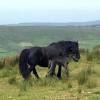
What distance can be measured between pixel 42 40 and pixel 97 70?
2371 centimetres

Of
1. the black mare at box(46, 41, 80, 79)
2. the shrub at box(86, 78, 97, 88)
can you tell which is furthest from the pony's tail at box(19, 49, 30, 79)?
the shrub at box(86, 78, 97, 88)

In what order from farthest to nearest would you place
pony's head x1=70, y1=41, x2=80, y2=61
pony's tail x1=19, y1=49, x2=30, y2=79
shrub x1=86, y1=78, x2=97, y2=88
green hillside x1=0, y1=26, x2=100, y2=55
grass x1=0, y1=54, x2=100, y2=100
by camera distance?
green hillside x1=0, y1=26, x2=100, y2=55 < pony's head x1=70, y1=41, x2=80, y2=61 < pony's tail x1=19, y1=49, x2=30, y2=79 < shrub x1=86, y1=78, x2=97, y2=88 < grass x1=0, y1=54, x2=100, y2=100

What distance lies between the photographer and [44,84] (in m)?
13.9

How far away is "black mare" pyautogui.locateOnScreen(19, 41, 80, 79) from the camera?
48.6 feet

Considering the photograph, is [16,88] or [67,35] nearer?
[16,88]

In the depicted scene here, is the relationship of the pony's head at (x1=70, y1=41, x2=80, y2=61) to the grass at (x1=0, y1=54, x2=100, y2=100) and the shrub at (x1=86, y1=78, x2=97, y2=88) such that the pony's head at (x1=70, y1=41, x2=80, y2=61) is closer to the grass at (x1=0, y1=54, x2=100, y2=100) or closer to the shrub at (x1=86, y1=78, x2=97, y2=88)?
the grass at (x1=0, y1=54, x2=100, y2=100)

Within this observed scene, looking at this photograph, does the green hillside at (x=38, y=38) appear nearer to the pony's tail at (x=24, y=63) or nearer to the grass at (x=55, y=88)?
the grass at (x=55, y=88)

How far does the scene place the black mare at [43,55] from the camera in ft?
48.6

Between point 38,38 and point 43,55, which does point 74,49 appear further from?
point 38,38

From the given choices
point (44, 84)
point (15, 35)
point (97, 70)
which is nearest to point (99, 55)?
point (97, 70)

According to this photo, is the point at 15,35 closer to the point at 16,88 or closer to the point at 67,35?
the point at 67,35

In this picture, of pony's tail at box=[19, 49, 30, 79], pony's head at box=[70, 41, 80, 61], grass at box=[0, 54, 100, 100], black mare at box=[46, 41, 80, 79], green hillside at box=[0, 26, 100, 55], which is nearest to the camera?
grass at box=[0, 54, 100, 100]

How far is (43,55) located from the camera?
15.1 meters

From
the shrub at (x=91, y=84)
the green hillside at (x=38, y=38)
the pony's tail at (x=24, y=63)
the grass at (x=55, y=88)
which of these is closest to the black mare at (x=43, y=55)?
the pony's tail at (x=24, y=63)
